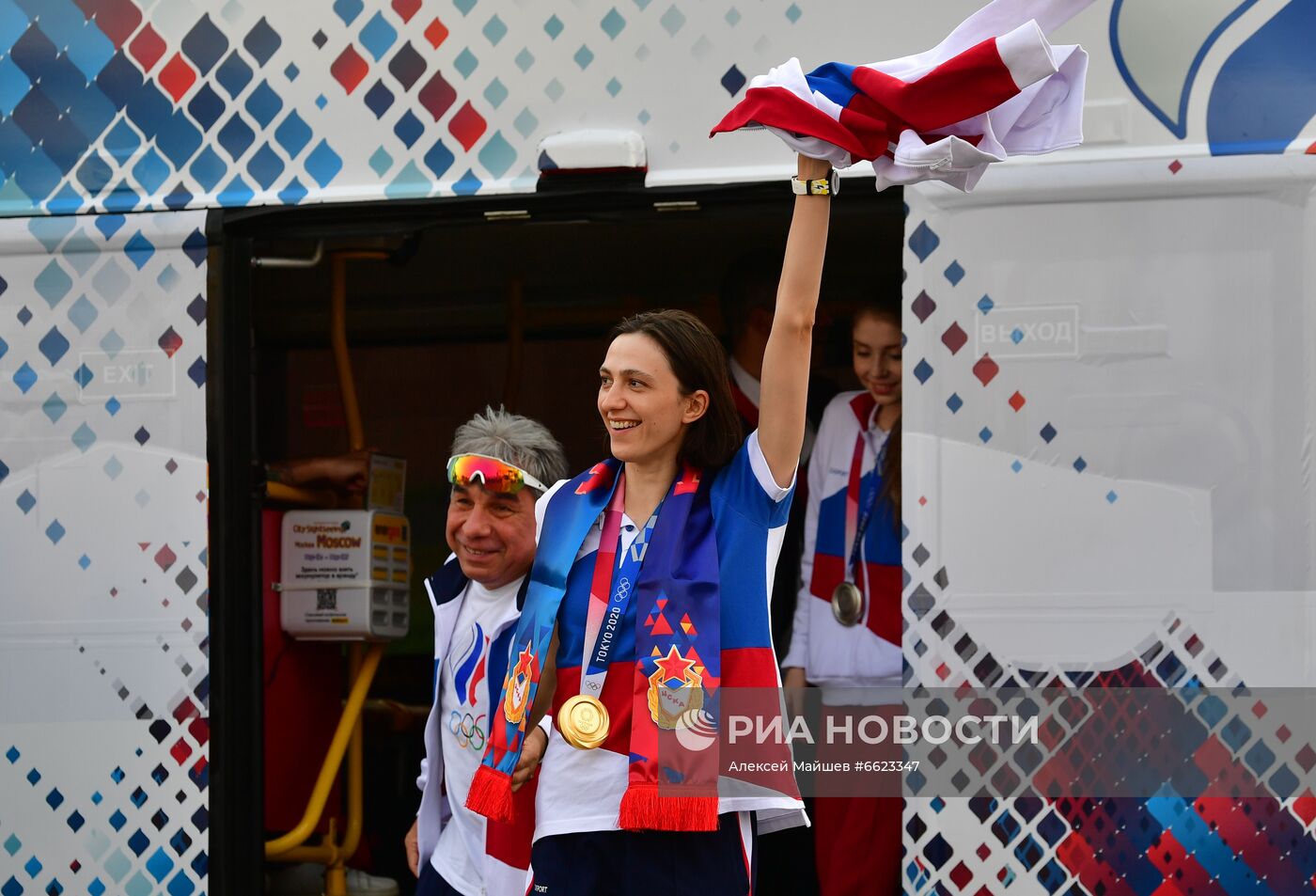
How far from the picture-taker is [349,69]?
3.95 meters

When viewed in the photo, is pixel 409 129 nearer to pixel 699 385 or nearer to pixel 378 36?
pixel 378 36

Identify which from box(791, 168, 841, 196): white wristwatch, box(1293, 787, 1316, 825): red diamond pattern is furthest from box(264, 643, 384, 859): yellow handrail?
box(791, 168, 841, 196): white wristwatch

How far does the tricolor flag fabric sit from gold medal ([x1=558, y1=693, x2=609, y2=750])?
3.12 ft

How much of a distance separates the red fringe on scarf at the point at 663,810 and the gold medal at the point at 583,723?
0.33 feet

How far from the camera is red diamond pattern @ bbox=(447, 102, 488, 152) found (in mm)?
3863

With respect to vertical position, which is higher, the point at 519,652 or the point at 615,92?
the point at 615,92

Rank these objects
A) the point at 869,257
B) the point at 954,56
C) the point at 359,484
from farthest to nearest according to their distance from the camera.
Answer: the point at 869,257
the point at 359,484
the point at 954,56

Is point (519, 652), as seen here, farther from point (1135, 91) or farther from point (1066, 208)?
point (1135, 91)

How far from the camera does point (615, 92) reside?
3814mm

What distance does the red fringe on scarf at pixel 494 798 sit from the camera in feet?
9.16

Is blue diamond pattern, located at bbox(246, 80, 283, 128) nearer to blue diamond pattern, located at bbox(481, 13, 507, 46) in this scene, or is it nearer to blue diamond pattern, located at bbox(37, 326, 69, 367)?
blue diamond pattern, located at bbox(481, 13, 507, 46)

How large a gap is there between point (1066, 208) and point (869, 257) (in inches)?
72.0

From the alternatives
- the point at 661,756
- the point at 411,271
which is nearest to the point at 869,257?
the point at 411,271
